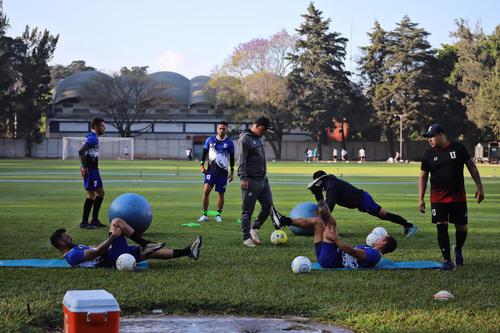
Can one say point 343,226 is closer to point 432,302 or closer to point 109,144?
point 432,302

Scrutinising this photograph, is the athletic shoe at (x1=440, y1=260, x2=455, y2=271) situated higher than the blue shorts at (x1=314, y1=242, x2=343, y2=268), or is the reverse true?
the blue shorts at (x1=314, y1=242, x2=343, y2=268)

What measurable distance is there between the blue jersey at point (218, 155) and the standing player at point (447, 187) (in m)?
6.47

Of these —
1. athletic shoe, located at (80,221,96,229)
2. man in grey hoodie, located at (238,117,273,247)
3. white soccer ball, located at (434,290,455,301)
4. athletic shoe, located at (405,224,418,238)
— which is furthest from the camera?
athletic shoe, located at (80,221,96,229)

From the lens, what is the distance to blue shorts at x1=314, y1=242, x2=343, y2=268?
9305 millimetres

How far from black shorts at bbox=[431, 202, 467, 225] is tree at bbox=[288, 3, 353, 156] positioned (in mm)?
76419

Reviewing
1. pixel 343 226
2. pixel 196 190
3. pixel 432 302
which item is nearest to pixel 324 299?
pixel 432 302

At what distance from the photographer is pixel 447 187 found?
9648mm

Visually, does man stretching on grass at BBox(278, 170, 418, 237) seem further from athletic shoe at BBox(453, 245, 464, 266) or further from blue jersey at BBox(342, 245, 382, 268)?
athletic shoe at BBox(453, 245, 464, 266)

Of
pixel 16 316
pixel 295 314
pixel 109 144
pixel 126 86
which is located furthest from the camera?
pixel 126 86

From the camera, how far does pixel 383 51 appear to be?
9231 centimetres

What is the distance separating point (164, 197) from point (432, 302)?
1634 cm

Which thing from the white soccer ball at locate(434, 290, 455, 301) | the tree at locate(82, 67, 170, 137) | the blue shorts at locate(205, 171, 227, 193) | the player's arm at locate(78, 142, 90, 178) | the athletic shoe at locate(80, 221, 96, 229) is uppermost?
the tree at locate(82, 67, 170, 137)

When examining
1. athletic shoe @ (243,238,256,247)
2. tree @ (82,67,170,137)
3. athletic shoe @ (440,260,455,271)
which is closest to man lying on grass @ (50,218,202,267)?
athletic shoe @ (243,238,256,247)

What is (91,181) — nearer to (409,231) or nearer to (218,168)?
(218,168)
